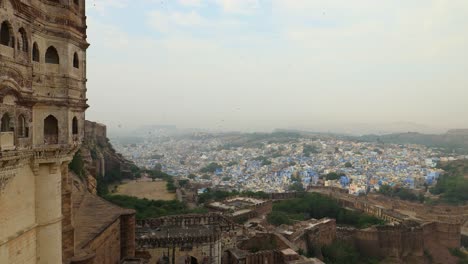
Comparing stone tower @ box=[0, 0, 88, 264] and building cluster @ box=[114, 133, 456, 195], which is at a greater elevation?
stone tower @ box=[0, 0, 88, 264]

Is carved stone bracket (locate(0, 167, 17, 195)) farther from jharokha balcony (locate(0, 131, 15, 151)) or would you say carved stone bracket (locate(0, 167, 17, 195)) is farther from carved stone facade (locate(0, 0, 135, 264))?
jharokha balcony (locate(0, 131, 15, 151))

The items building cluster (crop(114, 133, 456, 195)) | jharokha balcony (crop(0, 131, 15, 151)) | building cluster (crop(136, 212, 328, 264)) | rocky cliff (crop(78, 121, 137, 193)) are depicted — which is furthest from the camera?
building cluster (crop(114, 133, 456, 195))

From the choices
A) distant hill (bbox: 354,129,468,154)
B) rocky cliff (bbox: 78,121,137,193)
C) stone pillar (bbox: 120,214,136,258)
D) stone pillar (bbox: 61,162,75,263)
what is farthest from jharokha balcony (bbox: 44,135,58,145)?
distant hill (bbox: 354,129,468,154)

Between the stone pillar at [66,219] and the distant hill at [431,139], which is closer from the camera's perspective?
the stone pillar at [66,219]

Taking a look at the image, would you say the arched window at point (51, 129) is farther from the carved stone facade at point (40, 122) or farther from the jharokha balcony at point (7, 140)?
the jharokha balcony at point (7, 140)

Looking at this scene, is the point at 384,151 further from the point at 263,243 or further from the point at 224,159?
the point at 263,243

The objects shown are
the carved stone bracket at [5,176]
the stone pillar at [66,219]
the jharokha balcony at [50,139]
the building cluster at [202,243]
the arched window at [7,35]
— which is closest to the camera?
the carved stone bracket at [5,176]

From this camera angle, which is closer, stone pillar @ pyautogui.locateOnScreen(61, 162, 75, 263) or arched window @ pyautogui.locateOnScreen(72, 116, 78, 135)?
arched window @ pyautogui.locateOnScreen(72, 116, 78, 135)

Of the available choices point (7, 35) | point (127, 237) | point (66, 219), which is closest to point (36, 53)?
point (7, 35)

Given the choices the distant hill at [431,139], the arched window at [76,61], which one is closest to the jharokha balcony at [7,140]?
the arched window at [76,61]

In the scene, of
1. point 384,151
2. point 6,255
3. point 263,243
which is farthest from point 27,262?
point 384,151
